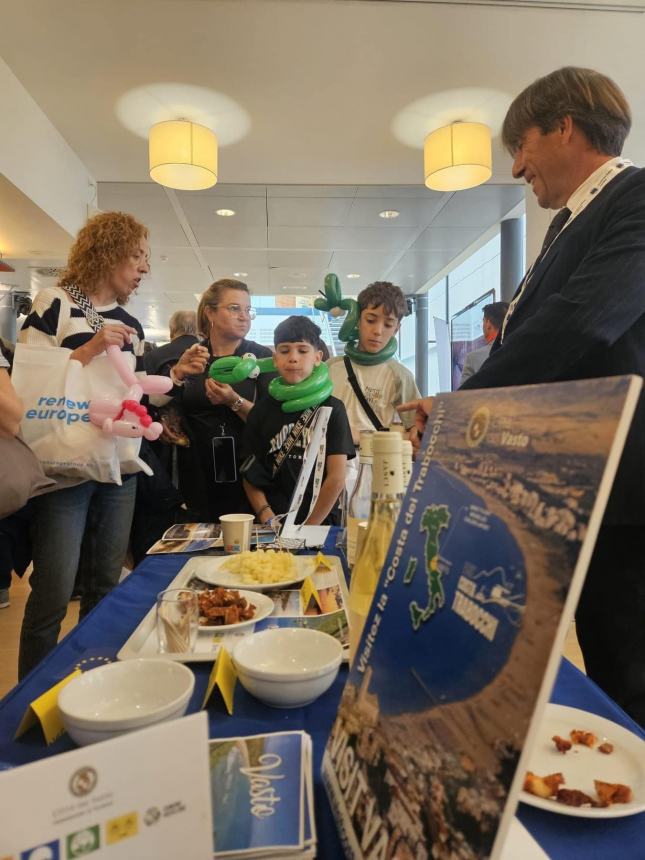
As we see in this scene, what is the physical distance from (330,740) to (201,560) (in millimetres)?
737

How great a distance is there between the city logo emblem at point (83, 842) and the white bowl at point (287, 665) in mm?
285

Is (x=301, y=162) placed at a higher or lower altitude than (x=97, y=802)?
higher

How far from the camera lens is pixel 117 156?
12.1ft

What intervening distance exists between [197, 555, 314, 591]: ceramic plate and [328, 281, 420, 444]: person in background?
48.2 inches

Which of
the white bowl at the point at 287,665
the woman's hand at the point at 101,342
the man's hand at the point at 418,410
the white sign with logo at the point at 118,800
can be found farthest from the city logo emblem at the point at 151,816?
the woman's hand at the point at 101,342

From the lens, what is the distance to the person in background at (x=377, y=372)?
223 centimetres

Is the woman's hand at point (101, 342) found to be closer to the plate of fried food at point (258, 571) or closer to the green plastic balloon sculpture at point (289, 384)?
the green plastic balloon sculpture at point (289, 384)

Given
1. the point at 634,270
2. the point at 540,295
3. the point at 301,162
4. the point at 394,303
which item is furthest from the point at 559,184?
the point at 301,162

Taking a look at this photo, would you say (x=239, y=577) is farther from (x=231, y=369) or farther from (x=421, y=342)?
(x=421, y=342)

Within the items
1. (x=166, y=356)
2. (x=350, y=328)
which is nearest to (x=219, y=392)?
(x=166, y=356)

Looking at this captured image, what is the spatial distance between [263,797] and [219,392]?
5.28 feet

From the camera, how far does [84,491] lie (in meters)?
1.55

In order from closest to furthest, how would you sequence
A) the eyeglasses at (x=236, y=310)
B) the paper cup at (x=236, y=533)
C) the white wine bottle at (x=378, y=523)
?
the white wine bottle at (x=378, y=523) → the paper cup at (x=236, y=533) → the eyeglasses at (x=236, y=310)

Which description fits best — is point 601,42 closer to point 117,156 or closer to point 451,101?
point 451,101
